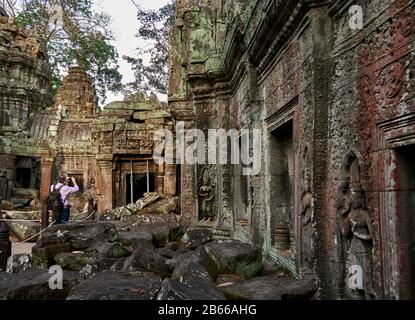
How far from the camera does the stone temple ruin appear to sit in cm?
212

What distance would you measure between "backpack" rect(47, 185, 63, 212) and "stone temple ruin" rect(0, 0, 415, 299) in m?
2.06

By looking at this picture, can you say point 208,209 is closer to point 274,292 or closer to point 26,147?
point 274,292

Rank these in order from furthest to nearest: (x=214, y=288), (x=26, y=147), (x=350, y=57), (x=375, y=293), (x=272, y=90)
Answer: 1. (x=26, y=147)
2. (x=272, y=90)
3. (x=214, y=288)
4. (x=350, y=57)
5. (x=375, y=293)

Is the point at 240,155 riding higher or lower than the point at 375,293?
higher

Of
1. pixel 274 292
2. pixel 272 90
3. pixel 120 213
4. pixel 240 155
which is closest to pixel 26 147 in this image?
pixel 120 213

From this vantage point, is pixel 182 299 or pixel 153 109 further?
pixel 153 109

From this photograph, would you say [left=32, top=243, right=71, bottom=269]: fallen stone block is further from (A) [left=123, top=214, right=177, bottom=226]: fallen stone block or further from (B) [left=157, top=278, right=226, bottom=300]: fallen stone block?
(A) [left=123, top=214, right=177, bottom=226]: fallen stone block

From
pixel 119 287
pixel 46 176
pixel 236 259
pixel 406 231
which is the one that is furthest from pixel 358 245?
pixel 46 176

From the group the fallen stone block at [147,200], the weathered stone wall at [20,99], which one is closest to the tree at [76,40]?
the weathered stone wall at [20,99]

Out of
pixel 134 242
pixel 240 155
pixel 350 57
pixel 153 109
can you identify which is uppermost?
pixel 153 109

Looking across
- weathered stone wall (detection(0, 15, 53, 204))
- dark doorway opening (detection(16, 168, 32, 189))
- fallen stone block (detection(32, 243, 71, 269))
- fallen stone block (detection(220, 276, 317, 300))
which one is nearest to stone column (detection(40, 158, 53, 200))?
weathered stone wall (detection(0, 15, 53, 204))

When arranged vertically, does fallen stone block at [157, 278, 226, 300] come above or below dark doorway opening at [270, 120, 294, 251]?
below

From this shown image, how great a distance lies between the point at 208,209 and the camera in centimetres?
731
